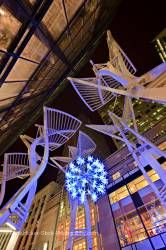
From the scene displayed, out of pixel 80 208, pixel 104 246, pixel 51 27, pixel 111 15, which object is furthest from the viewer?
pixel 80 208

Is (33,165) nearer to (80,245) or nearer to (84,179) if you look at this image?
(84,179)

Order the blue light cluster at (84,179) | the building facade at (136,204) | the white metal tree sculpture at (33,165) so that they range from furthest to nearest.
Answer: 1. the blue light cluster at (84,179)
2. the building facade at (136,204)
3. the white metal tree sculpture at (33,165)

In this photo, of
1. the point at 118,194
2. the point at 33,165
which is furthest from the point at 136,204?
the point at 33,165

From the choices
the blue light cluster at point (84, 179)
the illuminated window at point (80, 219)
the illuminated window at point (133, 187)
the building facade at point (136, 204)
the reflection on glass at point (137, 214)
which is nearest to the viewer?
the building facade at point (136, 204)

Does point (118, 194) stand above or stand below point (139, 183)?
above

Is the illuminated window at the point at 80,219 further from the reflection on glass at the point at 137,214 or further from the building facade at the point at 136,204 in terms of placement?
the reflection on glass at the point at 137,214

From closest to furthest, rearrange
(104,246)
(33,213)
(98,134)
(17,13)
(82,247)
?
(17,13) → (104,246) → (82,247) → (33,213) → (98,134)

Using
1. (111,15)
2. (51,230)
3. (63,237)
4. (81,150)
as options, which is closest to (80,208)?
(63,237)

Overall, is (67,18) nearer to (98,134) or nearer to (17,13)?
(17,13)

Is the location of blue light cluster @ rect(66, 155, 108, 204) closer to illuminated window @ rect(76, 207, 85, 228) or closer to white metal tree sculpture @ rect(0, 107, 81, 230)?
white metal tree sculpture @ rect(0, 107, 81, 230)

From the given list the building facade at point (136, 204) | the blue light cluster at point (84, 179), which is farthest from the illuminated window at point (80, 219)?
the blue light cluster at point (84, 179)

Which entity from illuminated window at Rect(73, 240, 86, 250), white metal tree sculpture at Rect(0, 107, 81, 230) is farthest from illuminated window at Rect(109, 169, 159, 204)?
white metal tree sculpture at Rect(0, 107, 81, 230)

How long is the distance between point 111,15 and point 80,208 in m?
21.2

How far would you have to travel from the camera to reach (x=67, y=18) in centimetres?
643
